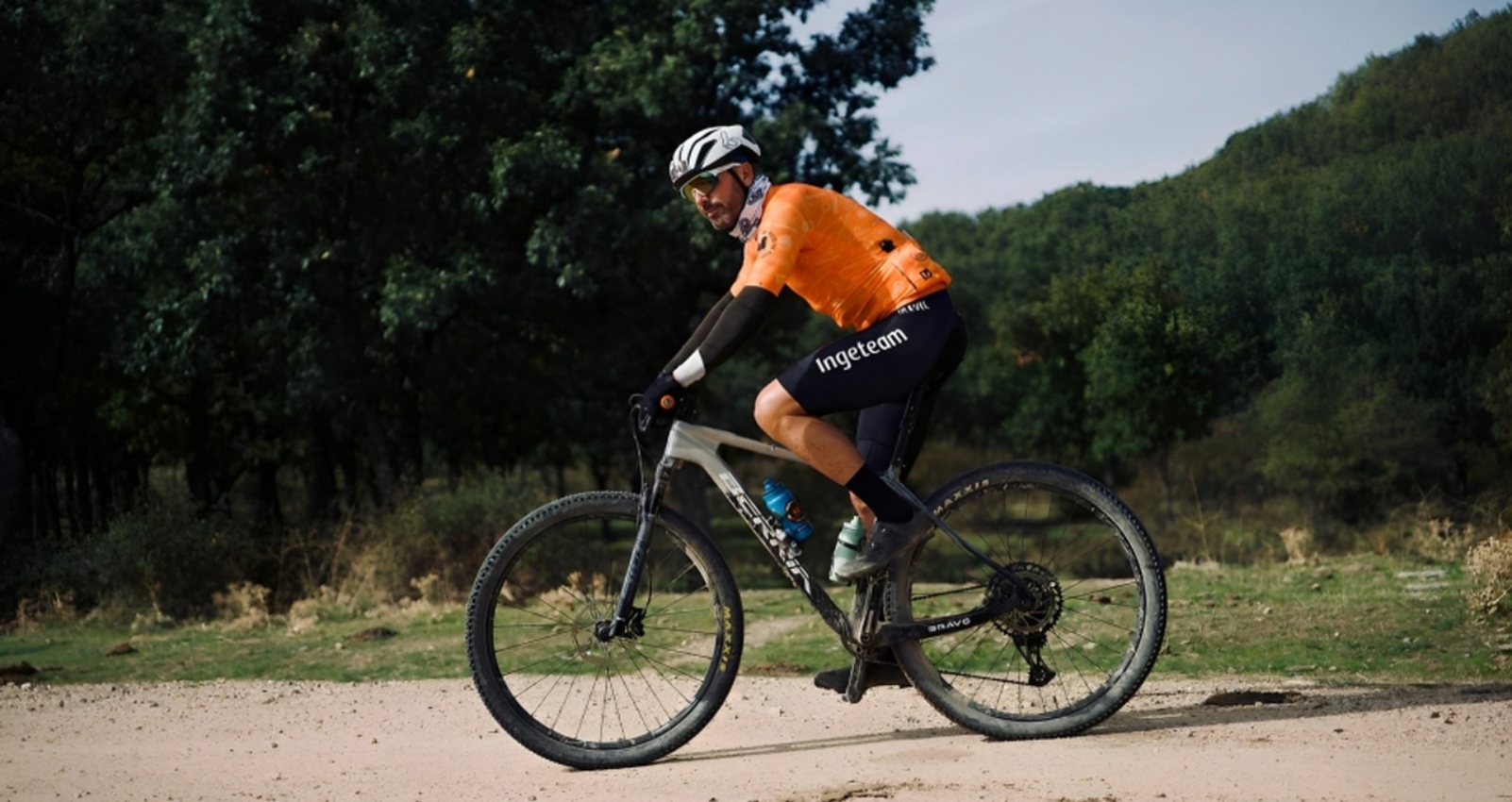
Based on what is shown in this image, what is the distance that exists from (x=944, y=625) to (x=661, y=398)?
4.22ft

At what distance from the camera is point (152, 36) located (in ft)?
50.9

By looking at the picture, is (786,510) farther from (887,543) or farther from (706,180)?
(706,180)

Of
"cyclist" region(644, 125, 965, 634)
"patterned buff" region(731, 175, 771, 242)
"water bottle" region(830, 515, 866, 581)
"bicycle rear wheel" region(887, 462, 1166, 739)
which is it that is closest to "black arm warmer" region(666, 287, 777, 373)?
"cyclist" region(644, 125, 965, 634)

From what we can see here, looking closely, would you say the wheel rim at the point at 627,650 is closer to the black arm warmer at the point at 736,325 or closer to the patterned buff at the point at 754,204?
the black arm warmer at the point at 736,325

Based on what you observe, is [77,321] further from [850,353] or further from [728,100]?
[850,353]

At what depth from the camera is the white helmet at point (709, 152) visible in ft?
16.9

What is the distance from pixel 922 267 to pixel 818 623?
4377 millimetres

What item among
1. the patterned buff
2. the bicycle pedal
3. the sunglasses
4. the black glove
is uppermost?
the sunglasses

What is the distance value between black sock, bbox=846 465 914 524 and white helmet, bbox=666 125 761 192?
1.17 metres

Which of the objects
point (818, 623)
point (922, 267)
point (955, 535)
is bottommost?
point (818, 623)

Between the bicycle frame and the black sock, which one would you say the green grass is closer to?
the bicycle frame

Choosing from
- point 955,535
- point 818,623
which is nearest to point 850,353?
point 955,535

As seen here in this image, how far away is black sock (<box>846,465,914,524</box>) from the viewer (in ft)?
16.9

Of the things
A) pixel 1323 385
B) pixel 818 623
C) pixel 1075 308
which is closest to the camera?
pixel 818 623
